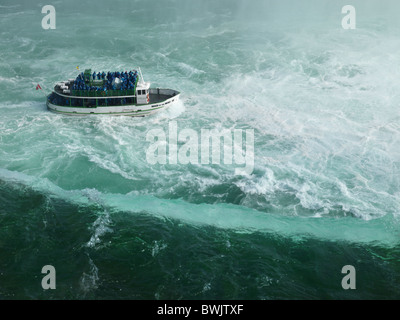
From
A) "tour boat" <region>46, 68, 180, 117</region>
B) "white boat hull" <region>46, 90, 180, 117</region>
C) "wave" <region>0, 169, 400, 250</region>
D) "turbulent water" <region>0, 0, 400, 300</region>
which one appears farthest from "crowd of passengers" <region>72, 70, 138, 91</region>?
"wave" <region>0, 169, 400, 250</region>

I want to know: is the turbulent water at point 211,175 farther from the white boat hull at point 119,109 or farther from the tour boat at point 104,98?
the tour boat at point 104,98

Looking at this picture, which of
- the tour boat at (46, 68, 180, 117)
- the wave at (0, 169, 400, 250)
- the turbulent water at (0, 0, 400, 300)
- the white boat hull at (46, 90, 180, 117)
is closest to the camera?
the turbulent water at (0, 0, 400, 300)

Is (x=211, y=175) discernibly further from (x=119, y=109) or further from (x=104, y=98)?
(x=104, y=98)

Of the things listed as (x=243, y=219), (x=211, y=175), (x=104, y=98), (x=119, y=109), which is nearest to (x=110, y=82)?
(x=104, y=98)

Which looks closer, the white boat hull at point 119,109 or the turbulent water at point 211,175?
the turbulent water at point 211,175

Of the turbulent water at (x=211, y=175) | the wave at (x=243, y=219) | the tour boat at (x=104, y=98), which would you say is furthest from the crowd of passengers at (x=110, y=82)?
the wave at (x=243, y=219)

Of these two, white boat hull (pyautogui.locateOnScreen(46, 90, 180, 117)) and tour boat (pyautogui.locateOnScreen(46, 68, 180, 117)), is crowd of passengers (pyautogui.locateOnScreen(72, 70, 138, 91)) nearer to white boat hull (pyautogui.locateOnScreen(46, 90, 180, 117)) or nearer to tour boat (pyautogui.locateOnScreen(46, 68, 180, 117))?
tour boat (pyautogui.locateOnScreen(46, 68, 180, 117))
